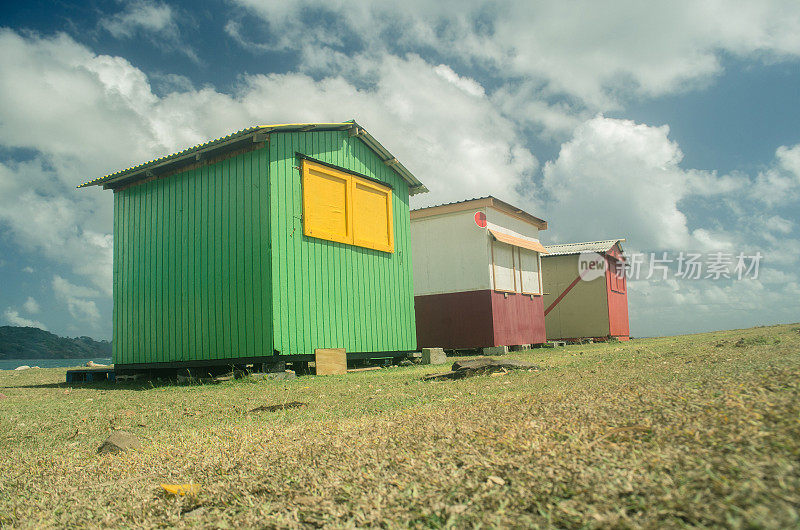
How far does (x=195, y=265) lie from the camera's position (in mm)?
9773

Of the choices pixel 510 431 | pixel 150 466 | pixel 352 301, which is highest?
pixel 352 301

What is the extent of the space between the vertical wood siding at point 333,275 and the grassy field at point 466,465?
14.6 ft

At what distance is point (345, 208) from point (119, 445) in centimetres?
671

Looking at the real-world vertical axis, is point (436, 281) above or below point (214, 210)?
below

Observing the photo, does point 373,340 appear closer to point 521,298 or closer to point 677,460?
point 521,298

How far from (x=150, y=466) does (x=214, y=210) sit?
6.88 m

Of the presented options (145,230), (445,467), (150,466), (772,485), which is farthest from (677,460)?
(145,230)

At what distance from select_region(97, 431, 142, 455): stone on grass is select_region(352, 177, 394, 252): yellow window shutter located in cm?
649

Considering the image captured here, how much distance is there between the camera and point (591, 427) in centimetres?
274

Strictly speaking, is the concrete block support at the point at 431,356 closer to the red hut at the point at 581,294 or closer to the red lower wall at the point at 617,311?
the red hut at the point at 581,294

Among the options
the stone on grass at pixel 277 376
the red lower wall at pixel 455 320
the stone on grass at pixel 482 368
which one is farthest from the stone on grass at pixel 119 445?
Answer: the red lower wall at pixel 455 320

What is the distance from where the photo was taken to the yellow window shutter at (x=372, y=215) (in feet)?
34.0

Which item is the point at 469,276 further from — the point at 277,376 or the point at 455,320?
the point at 277,376

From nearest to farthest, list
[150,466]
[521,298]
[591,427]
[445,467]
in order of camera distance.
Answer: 1. [445,467]
2. [591,427]
3. [150,466]
4. [521,298]
